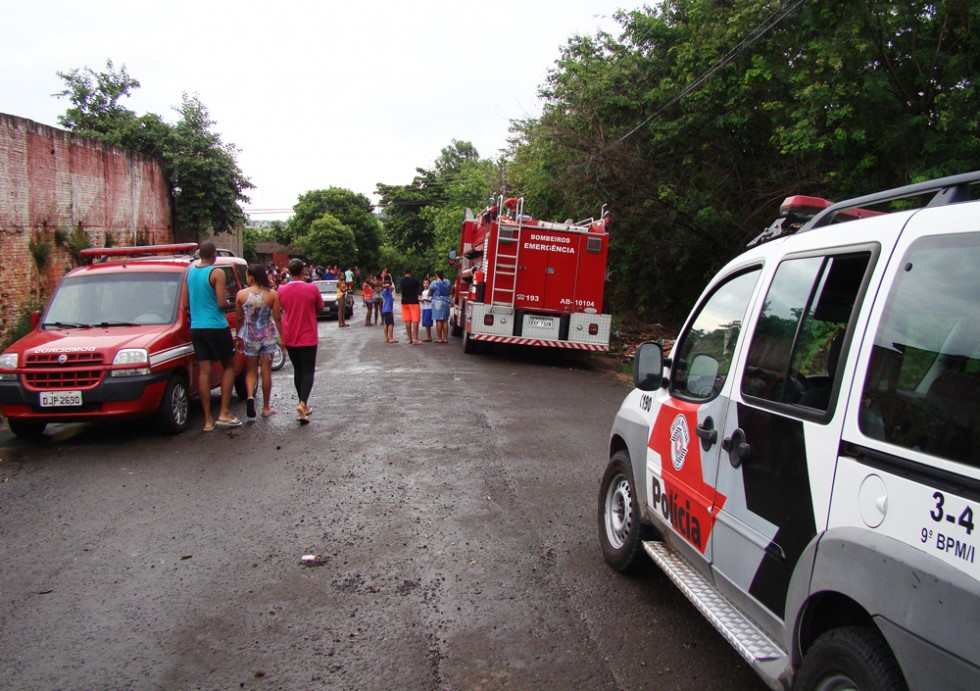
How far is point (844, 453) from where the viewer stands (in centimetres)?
227

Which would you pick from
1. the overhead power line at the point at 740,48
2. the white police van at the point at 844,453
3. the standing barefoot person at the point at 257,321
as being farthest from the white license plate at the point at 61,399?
the overhead power line at the point at 740,48

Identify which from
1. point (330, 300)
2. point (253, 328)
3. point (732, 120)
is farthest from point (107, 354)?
point (330, 300)

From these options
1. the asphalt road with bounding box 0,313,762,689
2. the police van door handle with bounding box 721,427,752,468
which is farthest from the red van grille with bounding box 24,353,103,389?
the police van door handle with bounding box 721,427,752,468

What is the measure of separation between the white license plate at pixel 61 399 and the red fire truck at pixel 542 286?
8.29m

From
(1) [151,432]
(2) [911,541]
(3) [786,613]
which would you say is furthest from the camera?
(1) [151,432]

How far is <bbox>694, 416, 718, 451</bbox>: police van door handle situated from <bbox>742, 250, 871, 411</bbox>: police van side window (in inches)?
10.2

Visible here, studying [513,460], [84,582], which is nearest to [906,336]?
[84,582]

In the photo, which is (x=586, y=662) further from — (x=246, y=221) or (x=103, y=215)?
(x=246, y=221)

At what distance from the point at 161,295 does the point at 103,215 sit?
11693mm

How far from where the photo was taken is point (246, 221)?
25344 mm

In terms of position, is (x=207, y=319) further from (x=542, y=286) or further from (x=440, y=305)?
(x=440, y=305)

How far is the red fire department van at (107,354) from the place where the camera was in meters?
7.05

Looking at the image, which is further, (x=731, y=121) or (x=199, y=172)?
(x=199, y=172)

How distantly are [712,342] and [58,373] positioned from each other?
646cm
